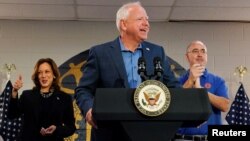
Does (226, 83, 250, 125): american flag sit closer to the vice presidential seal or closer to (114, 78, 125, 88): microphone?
(114, 78, 125, 88): microphone

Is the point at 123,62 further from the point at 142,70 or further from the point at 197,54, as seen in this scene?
the point at 197,54

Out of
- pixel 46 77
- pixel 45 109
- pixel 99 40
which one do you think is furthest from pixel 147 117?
pixel 99 40

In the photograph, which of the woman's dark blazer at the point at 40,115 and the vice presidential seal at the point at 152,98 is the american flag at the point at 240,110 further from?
the vice presidential seal at the point at 152,98

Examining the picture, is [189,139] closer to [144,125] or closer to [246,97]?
[144,125]

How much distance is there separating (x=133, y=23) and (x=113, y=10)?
2811mm

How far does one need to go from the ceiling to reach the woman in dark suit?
1.59 metres

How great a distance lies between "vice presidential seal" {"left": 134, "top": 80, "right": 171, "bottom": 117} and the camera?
1228mm

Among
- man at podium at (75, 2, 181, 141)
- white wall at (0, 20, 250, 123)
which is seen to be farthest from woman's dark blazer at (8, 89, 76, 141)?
white wall at (0, 20, 250, 123)

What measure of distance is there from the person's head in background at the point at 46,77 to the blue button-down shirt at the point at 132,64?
1.13 meters

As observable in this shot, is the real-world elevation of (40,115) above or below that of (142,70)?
below

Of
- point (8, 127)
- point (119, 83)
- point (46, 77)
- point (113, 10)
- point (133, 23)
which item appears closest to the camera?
point (119, 83)

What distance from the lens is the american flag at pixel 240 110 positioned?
14.2 feet

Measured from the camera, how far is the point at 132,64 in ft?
5.52

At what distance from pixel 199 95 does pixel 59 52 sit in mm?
3618
